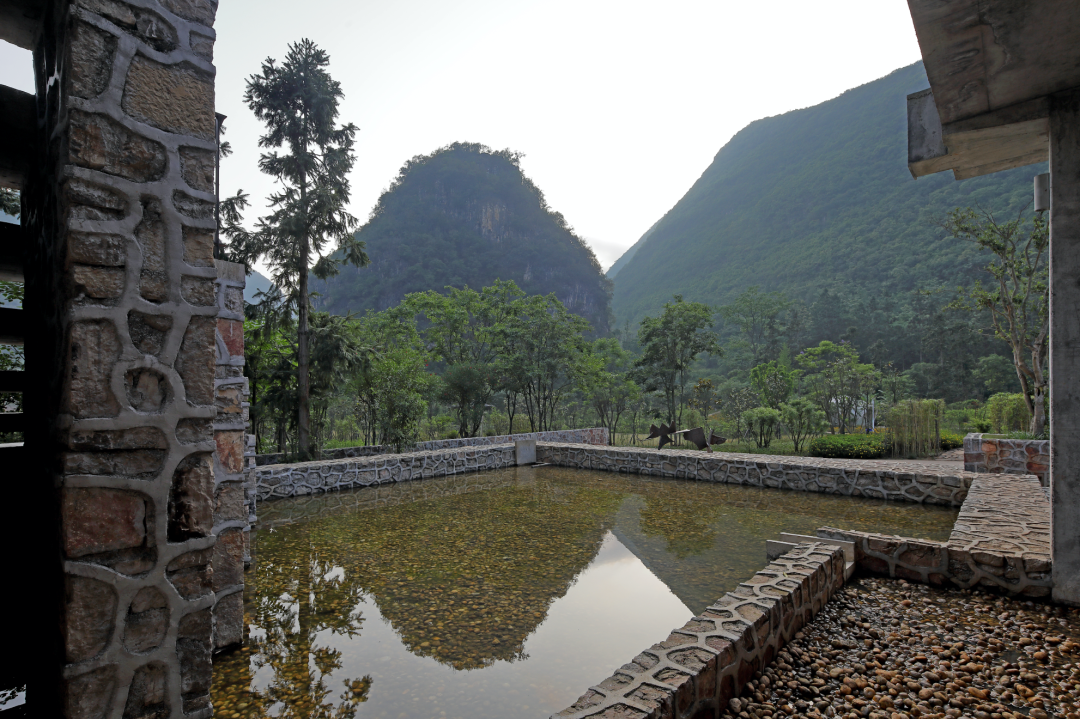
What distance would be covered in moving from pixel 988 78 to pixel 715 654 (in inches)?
144

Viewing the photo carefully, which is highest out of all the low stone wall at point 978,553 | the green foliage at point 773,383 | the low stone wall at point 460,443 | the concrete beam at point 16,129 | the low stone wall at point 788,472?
the concrete beam at point 16,129

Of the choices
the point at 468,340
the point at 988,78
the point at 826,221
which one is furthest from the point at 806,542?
the point at 826,221

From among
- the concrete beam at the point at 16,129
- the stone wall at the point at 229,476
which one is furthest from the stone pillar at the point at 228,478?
the concrete beam at the point at 16,129

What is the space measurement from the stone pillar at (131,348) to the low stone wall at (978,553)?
468cm

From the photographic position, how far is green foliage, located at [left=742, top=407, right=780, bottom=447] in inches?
570

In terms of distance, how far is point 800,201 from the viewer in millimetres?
56188

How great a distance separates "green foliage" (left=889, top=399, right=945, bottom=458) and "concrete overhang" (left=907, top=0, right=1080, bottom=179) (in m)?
9.21

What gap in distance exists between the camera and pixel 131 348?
4.81ft

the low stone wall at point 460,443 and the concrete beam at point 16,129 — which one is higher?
the concrete beam at point 16,129

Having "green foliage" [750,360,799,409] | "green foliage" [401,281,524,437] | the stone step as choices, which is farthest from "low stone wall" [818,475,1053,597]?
"green foliage" [401,281,524,437]

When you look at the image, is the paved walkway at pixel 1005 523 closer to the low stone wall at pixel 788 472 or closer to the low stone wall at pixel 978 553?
the low stone wall at pixel 978 553

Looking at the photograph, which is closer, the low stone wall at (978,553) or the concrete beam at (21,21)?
the concrete beam at (21,21)

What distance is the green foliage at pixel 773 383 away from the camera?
16.7 metres

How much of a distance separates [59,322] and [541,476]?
948 centimetres
